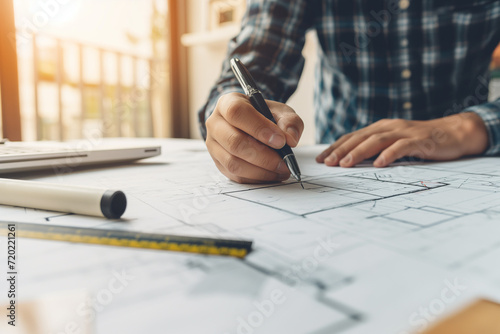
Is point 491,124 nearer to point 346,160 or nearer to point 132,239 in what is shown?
point 346,160

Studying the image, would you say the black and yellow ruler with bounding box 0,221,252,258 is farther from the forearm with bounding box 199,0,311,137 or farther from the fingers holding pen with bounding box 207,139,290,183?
the forearm with bounding box 199,0,311,137

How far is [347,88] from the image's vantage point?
3.38ft

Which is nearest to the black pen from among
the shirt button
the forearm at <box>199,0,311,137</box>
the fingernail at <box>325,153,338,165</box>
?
the fingernail at <box>325,153,338,165</box>

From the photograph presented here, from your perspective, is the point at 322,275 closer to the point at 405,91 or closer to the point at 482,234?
the point at 482,234

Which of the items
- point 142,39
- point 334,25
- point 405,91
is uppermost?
point 142,39

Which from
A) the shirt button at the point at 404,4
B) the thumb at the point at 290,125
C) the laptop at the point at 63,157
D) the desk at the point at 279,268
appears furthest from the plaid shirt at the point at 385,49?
the desk at the point at 279,268

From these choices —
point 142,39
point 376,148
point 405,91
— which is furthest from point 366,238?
point 142,39

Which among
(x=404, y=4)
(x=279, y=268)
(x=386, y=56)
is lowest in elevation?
(x=279, y=268)

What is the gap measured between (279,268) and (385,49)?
87cm

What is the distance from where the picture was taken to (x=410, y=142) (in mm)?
616

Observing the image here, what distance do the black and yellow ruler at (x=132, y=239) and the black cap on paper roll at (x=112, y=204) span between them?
0.03m

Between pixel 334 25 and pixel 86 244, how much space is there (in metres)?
0.88

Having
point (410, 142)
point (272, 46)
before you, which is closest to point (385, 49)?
point (272, 46)

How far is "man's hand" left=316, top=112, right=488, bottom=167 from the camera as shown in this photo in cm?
61
